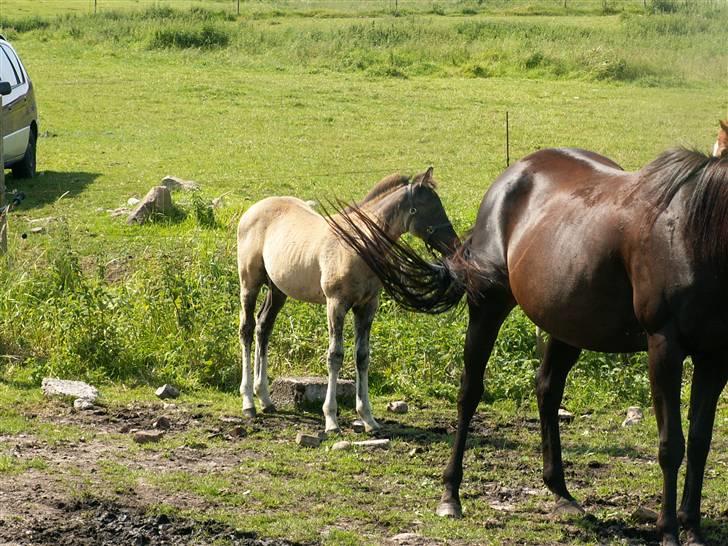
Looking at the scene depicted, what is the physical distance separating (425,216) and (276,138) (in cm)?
1258

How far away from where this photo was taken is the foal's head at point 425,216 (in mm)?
8078

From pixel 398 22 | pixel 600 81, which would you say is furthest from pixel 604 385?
pixel 398 22

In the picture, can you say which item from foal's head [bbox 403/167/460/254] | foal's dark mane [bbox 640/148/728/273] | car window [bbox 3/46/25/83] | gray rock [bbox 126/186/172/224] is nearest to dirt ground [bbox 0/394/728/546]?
foal's head [bbox 403/167/460/254]

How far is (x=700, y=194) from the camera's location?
5.43 meters

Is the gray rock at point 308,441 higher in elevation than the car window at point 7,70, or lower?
lower

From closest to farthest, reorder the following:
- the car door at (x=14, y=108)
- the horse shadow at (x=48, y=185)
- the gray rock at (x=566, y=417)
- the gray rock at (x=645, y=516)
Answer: the gray rock at (x=645, y=516), the gray rock at (x=566, y=417), the horse shadow at (x=48, y=185), the car door at (x=14, y=108)

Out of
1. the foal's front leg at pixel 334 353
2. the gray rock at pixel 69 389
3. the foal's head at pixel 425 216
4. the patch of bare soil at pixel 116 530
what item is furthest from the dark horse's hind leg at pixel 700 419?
the gray rock at pixel 69 389

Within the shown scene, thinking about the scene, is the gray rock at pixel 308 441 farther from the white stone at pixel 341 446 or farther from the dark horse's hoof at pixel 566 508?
the dark horse's hoof at pixel 566 508

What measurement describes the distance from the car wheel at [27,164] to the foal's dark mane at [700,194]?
1209 centimetres

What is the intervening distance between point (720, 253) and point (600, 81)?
73.5 ft

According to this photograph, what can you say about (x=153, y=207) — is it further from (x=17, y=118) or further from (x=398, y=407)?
(x=398, y=407)

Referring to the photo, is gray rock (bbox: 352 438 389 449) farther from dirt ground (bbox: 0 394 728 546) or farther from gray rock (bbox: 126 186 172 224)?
gray rock (bbox: 126 186 172 224)

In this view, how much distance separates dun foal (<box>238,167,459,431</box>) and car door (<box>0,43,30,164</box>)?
7.66 m

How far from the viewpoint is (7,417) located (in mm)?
7984
